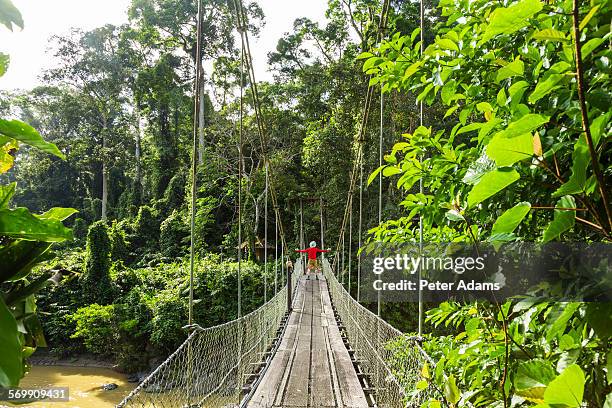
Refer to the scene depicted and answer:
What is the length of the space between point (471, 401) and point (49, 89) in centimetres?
1836

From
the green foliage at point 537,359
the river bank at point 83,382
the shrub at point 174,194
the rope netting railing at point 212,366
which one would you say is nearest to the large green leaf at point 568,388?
the green foliage at point 537,359

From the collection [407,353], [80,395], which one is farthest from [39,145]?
[80,395]

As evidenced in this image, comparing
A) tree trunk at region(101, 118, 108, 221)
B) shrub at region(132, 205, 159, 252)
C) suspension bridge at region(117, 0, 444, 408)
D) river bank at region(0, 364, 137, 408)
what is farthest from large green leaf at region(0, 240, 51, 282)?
tree trunk at region(101, 118, 108, 221)

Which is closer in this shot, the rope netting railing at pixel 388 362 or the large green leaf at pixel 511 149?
the large green leaf at pixel 511 149

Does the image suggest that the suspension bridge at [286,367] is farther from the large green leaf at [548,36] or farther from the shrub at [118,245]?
the shrub at [118,245]

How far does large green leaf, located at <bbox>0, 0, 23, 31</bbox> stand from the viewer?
28cm

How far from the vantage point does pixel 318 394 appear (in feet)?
8.79

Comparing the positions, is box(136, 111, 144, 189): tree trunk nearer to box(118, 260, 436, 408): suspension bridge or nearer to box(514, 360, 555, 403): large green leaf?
box(118, 260, 436, 408): suspension bridge

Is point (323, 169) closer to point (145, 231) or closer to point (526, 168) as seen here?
point (145, 231)

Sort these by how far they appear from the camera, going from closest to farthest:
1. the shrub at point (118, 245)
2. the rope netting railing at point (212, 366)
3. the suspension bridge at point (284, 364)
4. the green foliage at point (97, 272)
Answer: the rope netting railing at point (212, 366) → the suspension bridge at point (284, 364) → the green foliage at point (97, 272) → the shrub at point (118, 245)

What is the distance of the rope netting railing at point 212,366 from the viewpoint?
1377 millimetres

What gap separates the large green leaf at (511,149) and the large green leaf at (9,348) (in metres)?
0.32

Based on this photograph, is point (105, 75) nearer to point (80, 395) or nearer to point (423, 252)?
point (80, 395)

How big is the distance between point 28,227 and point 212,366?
8.42 feet
